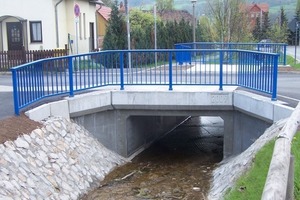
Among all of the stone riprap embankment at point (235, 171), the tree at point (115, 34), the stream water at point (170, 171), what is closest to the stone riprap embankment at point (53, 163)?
the stream water at point (170, 171)

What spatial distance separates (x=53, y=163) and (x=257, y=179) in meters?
4.10

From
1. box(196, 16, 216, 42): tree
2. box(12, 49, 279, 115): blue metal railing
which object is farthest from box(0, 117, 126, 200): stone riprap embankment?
box(196, 16, 216, 42): tree

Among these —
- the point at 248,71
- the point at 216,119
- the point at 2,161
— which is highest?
the point at 248,71

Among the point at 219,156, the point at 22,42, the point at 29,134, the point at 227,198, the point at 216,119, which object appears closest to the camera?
the point at 227,198

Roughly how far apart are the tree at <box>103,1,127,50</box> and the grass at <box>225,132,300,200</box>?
18.9 metres

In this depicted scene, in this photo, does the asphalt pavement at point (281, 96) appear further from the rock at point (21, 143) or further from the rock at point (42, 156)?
the rock at point (42, 156)

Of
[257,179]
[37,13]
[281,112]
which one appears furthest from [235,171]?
[37,13]

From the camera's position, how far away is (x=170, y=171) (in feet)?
36.4

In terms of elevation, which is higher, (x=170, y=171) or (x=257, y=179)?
(x=257, y=179)

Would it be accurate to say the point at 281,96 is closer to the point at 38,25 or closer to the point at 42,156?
the point at 42,156

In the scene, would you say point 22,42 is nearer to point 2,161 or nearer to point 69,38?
point 69,38

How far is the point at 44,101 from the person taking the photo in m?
10.9

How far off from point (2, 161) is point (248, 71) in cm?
633

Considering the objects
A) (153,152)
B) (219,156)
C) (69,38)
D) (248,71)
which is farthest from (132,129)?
(69,38)
